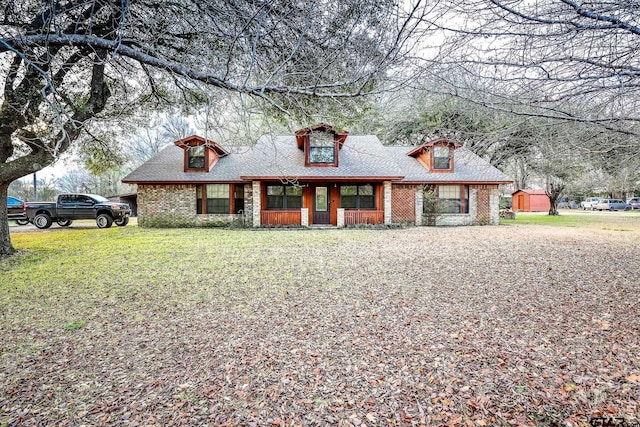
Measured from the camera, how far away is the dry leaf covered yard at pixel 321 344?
7.70 feet

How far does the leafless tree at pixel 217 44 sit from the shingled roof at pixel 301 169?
316 inches

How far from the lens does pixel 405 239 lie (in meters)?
10.9

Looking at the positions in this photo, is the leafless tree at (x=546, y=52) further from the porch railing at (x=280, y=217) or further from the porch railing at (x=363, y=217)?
Answer: the porch railing at (x=280, y=217)

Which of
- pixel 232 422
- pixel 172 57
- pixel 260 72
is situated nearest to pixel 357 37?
pixel 260 72

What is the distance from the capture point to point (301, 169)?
50.2ft

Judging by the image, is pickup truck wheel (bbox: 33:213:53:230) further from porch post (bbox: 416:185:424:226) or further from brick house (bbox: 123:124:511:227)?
porch post (bbox: 416:185:424:226)

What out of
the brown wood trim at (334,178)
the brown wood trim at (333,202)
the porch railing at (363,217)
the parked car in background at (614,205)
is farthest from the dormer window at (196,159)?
the parked car in background at (614,205)

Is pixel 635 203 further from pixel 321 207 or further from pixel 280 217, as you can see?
pixel 280 217

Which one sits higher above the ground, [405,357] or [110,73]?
[110,73]

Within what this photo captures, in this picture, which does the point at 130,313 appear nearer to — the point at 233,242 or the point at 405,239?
the point at 233,242

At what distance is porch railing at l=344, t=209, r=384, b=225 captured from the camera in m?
15.3

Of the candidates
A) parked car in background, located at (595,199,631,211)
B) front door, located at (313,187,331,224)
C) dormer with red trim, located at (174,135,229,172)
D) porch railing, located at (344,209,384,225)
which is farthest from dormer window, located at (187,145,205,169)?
parked car in background, located at (595,199,631,211)

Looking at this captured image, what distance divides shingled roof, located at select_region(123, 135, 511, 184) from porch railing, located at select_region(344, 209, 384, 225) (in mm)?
1647

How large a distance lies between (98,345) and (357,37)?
506 centimetres
